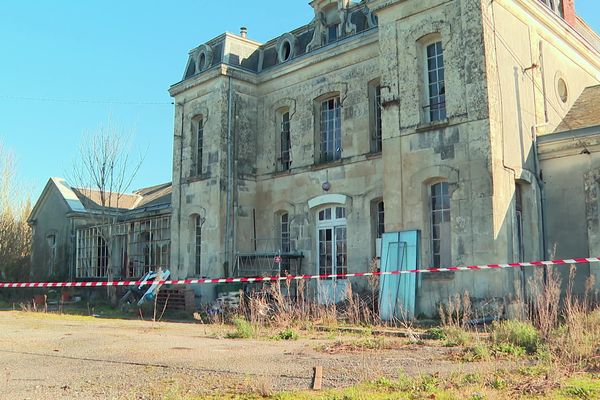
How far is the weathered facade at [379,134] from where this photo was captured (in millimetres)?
12992

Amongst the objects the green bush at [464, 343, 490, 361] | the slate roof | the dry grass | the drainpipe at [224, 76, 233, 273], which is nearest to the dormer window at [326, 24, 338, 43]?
the drainpipe at [224, 76, 233, 273]

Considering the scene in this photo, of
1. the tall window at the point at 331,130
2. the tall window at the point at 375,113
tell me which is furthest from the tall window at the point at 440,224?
the tall window at the point at 331,130

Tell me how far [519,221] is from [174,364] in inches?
375

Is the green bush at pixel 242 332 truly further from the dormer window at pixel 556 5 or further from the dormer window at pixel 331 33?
the dormer window at pixel 556 5

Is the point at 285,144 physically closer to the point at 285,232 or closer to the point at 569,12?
the point at 285,232

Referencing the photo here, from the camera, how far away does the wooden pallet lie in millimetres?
17172

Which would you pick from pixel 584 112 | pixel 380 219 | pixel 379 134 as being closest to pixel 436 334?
pixel 380 219

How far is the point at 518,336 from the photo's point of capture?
8289 mm

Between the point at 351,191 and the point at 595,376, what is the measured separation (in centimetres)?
1041

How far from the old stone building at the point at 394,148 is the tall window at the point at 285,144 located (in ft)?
0.12

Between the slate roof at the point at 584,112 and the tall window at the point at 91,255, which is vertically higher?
the slate roof at the point at 584,112

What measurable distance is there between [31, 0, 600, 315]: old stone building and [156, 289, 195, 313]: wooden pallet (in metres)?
1.16

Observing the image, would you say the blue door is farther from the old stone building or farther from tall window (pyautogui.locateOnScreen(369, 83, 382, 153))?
tall window (pyautogui.locateOnScreen(369, 83, 382, 153))

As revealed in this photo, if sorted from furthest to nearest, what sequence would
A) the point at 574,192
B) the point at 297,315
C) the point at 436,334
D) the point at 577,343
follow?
1. the point at 574,192
2. the point at 297,315
3. the point at 436,334
4. the point at 577,343
